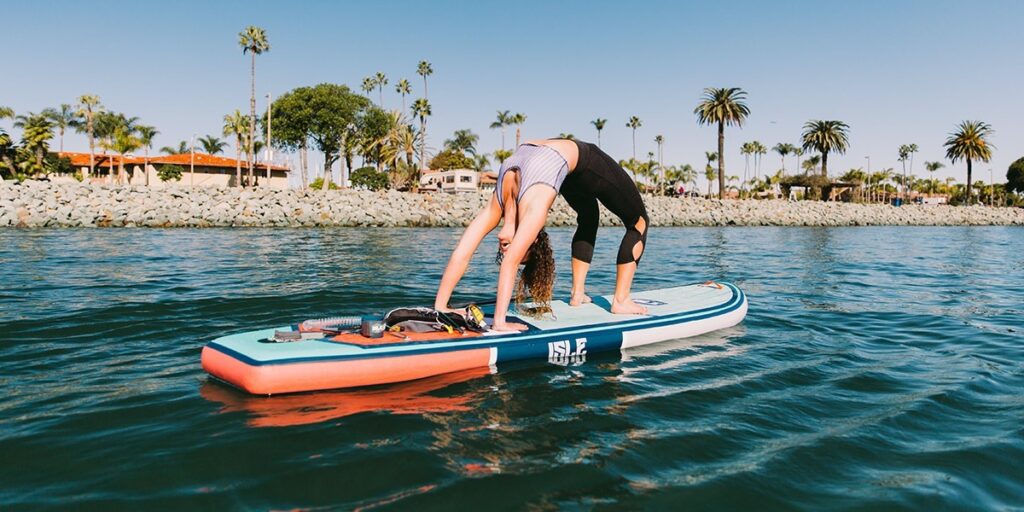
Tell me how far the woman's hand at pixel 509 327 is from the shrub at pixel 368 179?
61.0m

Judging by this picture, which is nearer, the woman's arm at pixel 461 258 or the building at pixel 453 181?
the woman's arm at pixel 461 258

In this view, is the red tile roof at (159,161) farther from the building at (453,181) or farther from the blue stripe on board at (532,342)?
the blue stripe on board at (532,342)

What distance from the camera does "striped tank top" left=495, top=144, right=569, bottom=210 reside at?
518cm

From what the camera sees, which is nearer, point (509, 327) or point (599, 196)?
point (509, 327)

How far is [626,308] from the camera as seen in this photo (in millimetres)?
6066

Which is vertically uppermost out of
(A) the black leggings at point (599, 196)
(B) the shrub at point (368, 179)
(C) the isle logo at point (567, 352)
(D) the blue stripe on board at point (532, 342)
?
(B) the shrub at point (368, 179)

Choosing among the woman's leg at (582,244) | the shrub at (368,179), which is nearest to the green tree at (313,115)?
the shrub at (368,179)

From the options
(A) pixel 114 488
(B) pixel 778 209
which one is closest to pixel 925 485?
(A) pixel 114 488

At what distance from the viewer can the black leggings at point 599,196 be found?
5.73 m

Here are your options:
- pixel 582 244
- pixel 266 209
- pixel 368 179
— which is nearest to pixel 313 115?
pixel 368 179

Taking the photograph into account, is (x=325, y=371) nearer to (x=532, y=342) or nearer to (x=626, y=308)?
(x=532, y=342)

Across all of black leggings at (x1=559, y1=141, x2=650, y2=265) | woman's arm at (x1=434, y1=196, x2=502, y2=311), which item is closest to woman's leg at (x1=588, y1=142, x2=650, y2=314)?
black leggings at (x1=559, y1=141, x2=650, y2=265)

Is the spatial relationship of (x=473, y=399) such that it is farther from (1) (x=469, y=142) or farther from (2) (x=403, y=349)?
(1) (x=469, y=142)

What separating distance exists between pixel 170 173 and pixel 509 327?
7056cm
